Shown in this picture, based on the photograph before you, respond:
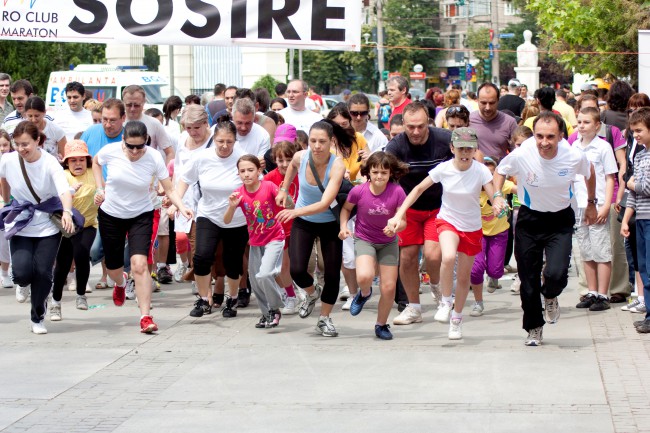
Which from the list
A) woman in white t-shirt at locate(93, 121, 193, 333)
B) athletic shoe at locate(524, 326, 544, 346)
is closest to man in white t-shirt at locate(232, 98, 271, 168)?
woman in white t-shirt at locate(93, 121, 193, 333)

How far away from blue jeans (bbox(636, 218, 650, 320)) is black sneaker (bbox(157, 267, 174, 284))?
5.22m

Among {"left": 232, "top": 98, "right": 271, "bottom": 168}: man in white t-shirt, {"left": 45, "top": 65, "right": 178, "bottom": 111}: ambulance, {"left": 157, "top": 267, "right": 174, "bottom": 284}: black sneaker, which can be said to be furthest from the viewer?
{"left": 45, "top": 65, "right": 178, "bottom": 111}: ambulance

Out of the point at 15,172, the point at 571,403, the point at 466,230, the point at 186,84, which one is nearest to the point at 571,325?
the point at 466,230

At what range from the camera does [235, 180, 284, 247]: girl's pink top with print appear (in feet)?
32.6

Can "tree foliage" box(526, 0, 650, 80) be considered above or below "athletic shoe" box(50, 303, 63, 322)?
above

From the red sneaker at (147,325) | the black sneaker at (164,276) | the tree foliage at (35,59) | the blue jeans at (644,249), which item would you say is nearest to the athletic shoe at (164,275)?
the black sneaker at (164,276)

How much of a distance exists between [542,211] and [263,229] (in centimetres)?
232

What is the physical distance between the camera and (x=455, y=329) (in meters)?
9.41

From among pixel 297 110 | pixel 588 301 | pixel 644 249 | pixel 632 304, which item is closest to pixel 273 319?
pixel 588 301

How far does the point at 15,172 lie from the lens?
9.96 metres

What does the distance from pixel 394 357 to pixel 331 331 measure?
94 cm

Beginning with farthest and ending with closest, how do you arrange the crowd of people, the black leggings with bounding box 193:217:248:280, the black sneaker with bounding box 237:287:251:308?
the black sneaker with bounding box 237:287:251:308
the black leggings with bounding box 193:217:248:280
the crowd of people

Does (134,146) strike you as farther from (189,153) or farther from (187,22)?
(187,22)

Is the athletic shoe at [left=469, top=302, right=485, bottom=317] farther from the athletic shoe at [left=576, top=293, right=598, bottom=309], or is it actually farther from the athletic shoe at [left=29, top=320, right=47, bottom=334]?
the athletic shoe at [left=29, top=320, right=47, bottom=334]
